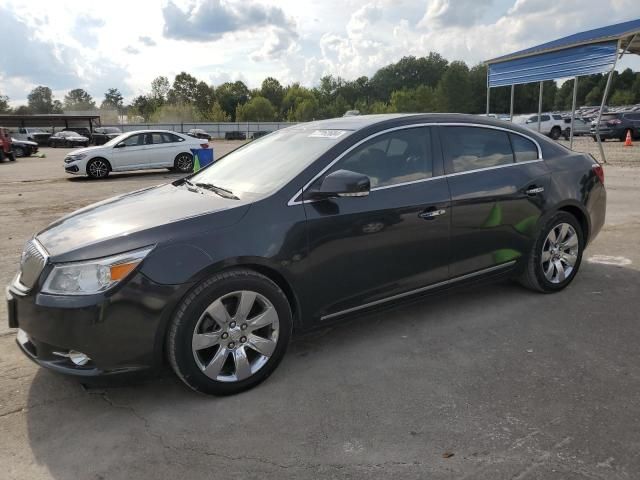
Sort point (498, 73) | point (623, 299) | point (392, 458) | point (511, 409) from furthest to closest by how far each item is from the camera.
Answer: point (498, 73) → point (623, 299) → point (511, 409) → point (392, 458)

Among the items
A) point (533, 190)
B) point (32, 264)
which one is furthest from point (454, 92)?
point (32, 264)

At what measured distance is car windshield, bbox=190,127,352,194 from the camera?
3.57 metres

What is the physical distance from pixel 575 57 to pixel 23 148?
2731 cm

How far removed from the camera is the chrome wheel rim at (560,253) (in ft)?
15.3

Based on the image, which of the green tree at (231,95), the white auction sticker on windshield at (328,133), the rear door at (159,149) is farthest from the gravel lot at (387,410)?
the green tree at (231,95)

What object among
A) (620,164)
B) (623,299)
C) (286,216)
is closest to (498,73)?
(620,164)

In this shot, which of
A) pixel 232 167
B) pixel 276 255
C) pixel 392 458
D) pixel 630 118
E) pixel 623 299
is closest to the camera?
pixel 392 458

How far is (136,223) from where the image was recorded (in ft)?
10.3

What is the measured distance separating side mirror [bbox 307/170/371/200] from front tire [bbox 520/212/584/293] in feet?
6.58

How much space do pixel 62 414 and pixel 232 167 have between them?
6.87ft

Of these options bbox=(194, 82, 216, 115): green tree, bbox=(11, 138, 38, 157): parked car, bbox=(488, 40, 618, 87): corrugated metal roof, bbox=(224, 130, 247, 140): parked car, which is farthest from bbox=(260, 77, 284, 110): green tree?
bbox=(488, 40, 618, 87): corrugated metal roof

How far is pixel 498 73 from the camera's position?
1872 cm

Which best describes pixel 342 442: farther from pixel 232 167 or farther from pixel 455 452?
pixel 232 167

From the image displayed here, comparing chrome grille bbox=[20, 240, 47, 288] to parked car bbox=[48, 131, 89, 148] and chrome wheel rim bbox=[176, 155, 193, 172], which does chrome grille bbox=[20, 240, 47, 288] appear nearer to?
chrome wheel rim bbox=[176, 155, 193, 172]
